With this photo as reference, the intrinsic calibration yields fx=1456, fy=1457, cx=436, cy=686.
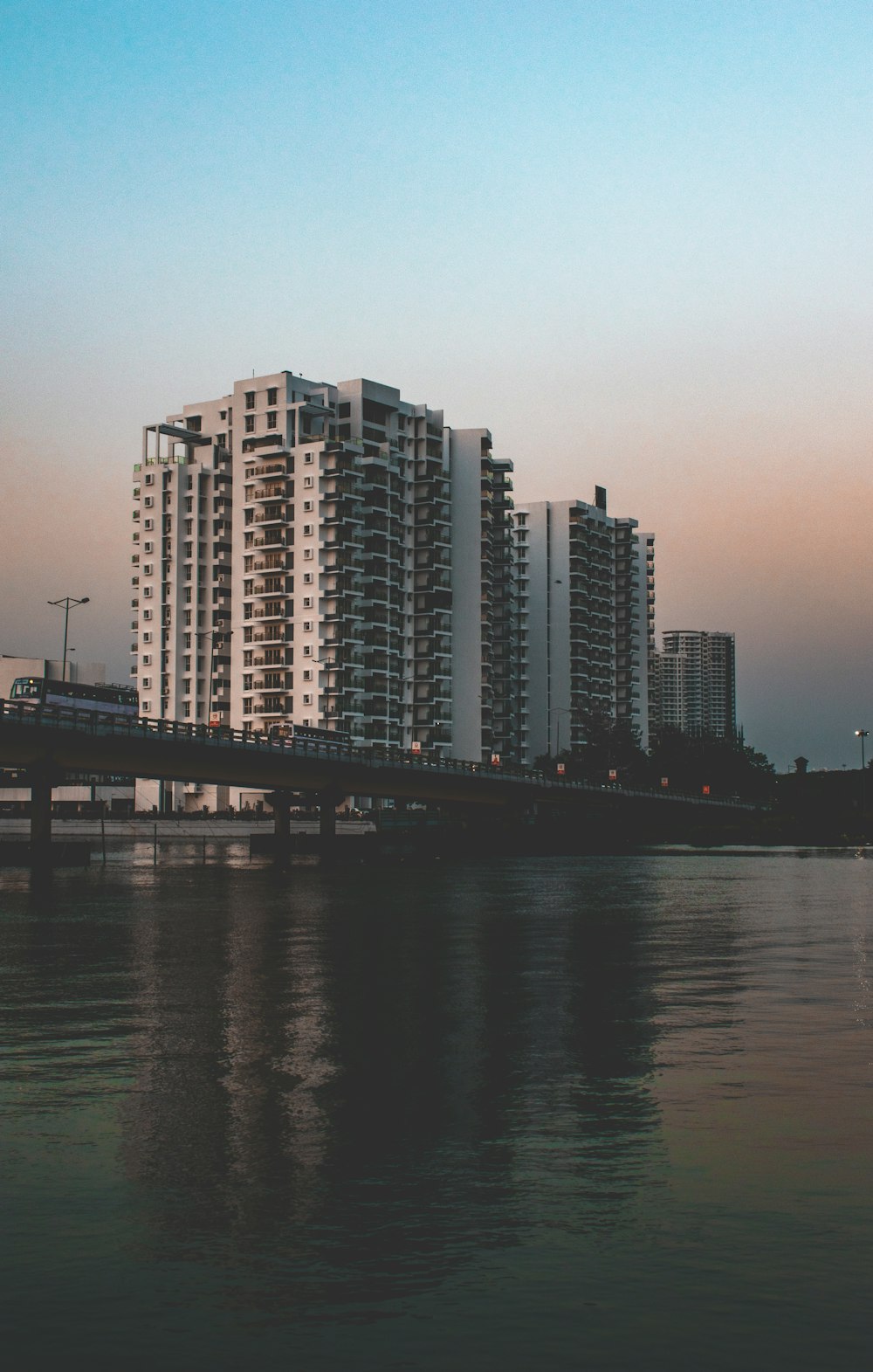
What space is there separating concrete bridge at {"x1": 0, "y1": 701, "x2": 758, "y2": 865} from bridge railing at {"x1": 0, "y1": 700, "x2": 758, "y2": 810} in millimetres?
85

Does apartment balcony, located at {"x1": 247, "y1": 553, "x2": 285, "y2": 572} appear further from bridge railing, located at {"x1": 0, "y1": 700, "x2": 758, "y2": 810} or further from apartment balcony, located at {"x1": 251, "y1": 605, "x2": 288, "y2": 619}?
bridge railing, located at {"x1": 0, "y1": 700, "x2": 758, "y2": 810}

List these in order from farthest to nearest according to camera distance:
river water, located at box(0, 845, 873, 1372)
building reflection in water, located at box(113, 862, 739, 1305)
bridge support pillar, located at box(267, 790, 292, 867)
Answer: bridge support pillar, located at box(267, 790, 292, 867) < building reflection in water, located at box(113, 862, 739, 1305) < river water, located at box(0, 845, 873, 1372)

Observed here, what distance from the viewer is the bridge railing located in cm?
8853

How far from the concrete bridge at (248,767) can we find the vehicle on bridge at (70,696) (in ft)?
26.6

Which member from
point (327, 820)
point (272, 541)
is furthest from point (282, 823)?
point (272, 541)

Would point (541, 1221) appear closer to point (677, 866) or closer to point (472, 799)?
point (677, 866)

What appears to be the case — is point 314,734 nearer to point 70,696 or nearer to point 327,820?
point 327,820

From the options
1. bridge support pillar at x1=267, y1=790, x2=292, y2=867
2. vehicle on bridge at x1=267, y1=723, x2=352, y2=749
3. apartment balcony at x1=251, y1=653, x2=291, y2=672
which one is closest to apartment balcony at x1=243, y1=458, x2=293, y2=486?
apartment balcony at x1=251, y1=653, x2=291, y2=672

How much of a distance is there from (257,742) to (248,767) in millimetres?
3470

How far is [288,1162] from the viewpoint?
1348 cm

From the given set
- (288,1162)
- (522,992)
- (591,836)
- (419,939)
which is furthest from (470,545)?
(288,1162)

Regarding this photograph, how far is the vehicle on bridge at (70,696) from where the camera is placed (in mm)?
117125

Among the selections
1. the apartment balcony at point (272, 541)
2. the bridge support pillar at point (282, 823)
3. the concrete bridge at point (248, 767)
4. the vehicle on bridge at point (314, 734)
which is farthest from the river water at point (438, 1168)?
the apartment balcony at point (272, 541)

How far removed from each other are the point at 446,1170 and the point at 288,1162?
1479 millimetres
